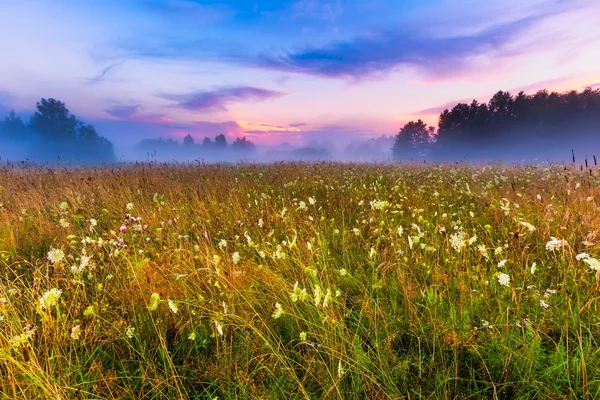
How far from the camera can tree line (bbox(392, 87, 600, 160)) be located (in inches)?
2295

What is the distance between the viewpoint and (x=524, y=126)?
206 ft

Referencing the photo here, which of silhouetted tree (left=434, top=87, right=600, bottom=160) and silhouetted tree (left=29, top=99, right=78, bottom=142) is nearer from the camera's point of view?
silhouetted tree (left=434, top=87, right=600, bottom=160)

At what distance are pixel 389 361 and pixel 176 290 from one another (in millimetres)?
1877

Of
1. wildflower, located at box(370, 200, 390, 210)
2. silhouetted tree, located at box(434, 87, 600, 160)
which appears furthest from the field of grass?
silhouetted tree, located at box(434, 87, 600, 160)

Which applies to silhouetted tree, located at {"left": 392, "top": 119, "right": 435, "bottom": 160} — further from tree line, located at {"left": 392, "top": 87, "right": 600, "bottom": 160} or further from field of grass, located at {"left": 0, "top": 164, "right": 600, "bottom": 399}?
field of grass, located at {"left": 0, "top": 164, "right": 600, "bottom": 399}

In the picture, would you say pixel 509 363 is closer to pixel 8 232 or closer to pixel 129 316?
pixel 129 316

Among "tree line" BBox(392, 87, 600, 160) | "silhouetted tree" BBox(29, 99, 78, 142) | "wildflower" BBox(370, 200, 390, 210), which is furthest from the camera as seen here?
"silhouetted tree" BBox(29, 99, 78, 142)

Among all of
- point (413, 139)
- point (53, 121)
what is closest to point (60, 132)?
point (53, 121)

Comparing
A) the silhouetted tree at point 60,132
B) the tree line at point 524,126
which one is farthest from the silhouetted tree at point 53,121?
the tree line at point 524,126

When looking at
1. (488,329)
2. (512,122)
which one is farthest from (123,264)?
(512,122)

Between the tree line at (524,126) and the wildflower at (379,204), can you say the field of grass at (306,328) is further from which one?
the tree line at (524,126)

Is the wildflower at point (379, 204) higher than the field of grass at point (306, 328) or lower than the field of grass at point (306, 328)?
higher

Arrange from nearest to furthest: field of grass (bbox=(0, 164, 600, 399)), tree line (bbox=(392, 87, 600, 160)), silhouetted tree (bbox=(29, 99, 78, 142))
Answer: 1. field of grass (bbox=(0, 164, 600, 399))
2. tree line (bbox=(392, 87, 600, 160))
3. silhouetted tree (bbox=(29, 99, 78, 142))

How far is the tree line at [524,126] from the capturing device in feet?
191
